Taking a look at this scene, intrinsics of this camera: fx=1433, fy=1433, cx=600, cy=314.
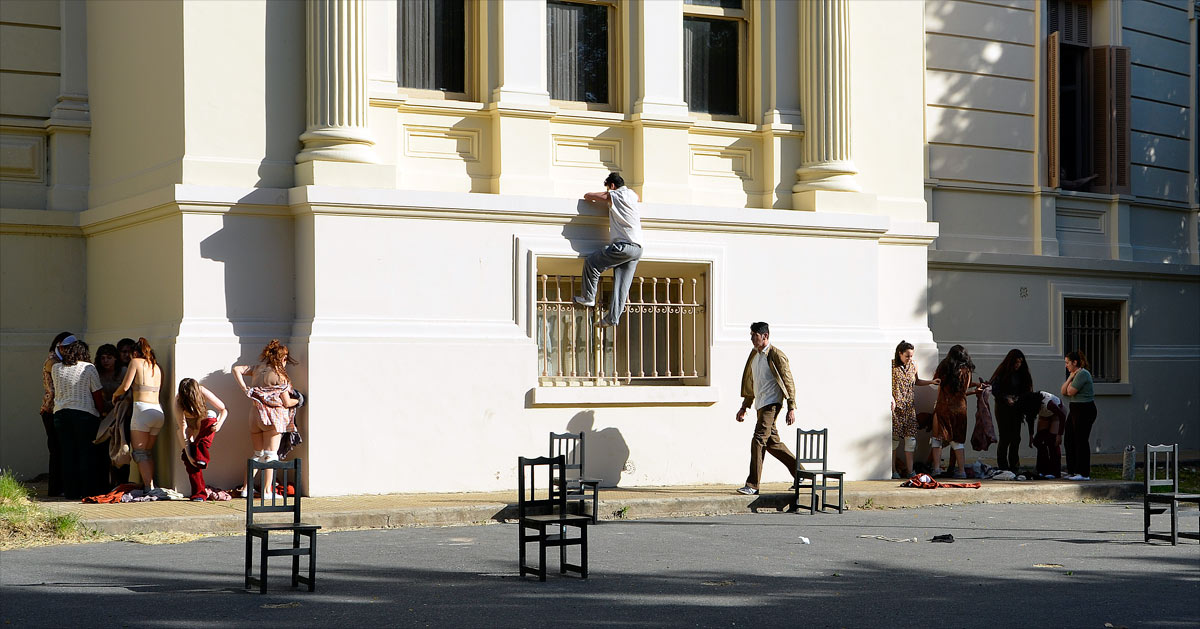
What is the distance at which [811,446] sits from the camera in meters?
15.8

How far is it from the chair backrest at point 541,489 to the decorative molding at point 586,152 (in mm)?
3427

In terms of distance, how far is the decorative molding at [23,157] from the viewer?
15.8 meters

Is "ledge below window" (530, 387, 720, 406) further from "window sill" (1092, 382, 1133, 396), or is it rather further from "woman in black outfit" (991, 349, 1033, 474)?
"window sill" (1092, 382, 1133, 396)

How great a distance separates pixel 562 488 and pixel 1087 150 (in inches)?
572

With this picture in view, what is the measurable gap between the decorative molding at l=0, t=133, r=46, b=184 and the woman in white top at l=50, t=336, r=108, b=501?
117 inches

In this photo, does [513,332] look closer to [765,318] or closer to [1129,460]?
[765,318]

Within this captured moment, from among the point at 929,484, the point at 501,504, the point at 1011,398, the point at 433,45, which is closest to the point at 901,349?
the point at 1011,398

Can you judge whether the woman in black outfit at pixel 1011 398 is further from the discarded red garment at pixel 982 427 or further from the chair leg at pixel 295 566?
the chair leg at pixel 295 566

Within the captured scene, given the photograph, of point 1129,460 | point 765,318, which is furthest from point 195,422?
point 1129,460

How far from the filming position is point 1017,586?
961 centimetres

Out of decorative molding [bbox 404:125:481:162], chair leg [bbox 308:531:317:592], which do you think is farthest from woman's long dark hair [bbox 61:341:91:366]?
chair leg [bbox 308:531:317:592]

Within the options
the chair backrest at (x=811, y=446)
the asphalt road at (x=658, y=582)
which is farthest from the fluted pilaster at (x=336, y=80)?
the chair backrest at (x=811, y=446)

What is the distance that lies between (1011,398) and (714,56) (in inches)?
211

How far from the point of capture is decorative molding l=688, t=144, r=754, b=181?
→ 16531 millimetres
